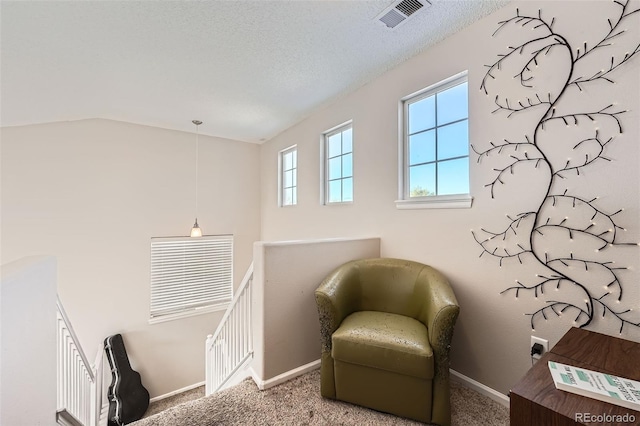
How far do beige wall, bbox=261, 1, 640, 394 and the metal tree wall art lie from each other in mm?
24

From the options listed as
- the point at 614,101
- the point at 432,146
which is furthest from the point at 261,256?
the point at 614,101

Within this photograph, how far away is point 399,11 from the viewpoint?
1826 millimetres

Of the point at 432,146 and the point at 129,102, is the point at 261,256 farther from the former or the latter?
the point at 129,102

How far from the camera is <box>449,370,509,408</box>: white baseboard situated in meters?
1.79

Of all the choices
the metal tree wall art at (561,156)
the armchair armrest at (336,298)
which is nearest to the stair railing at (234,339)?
the armchair armrest at (336,298)

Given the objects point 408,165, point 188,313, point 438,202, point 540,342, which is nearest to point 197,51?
point 408,165

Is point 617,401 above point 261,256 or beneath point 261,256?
beneath

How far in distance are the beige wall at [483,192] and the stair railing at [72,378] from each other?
2.64m

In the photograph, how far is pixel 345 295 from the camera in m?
2.05

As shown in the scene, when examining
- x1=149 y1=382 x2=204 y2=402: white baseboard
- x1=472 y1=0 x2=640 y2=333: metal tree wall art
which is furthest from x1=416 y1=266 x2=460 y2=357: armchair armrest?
x1=149 y1=382 x2=204 y2=402: white baseboard

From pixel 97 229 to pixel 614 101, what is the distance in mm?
5245

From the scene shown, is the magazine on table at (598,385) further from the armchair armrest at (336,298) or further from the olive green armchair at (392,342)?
the armchair armrest at (336,298)

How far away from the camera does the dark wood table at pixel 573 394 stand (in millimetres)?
855

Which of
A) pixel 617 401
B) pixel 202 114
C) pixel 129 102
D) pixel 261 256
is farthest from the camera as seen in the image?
pixel 202 114
